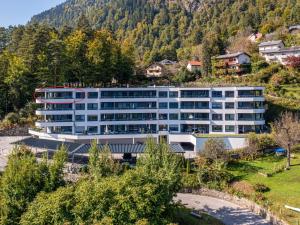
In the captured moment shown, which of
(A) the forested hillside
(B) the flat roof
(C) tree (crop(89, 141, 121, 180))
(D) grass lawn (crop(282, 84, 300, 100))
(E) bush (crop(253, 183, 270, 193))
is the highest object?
(A) the forested hillside

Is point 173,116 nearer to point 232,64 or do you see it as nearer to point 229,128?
point 229,128

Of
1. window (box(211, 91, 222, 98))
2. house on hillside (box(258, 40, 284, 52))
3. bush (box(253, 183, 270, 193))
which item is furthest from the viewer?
house on hillside (box(258, 40, 284, 52))

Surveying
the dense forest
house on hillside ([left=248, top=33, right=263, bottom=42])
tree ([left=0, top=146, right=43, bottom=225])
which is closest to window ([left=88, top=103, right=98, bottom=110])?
the dense forest

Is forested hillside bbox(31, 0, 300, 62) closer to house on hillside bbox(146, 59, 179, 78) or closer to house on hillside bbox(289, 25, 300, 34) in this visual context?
house on hillside bbox(289, 25, 300, 34)

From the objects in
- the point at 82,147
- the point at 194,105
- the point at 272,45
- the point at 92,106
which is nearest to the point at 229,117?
the point at 194,105

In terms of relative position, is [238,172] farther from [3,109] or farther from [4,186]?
[3,109]

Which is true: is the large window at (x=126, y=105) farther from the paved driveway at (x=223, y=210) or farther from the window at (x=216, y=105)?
the paved driveway at (x=223, y=210)
